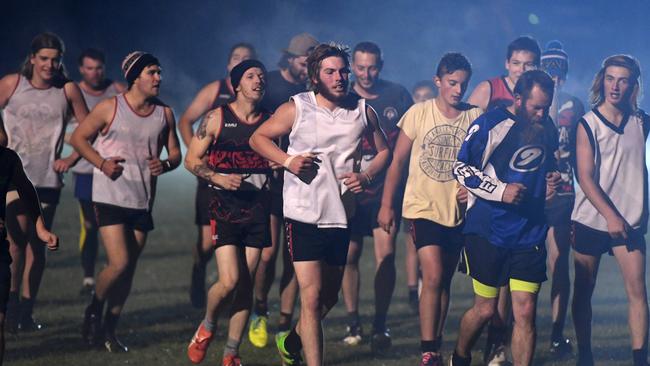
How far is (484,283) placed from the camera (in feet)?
23.9

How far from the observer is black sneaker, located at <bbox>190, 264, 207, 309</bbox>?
10773 mm

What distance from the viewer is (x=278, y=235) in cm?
961

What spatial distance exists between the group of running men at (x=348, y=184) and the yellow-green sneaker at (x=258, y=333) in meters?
0.01

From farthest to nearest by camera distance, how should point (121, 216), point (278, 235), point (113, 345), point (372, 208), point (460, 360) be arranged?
point (372, 208), point (278, 235), point (113, 345), point (121, 216), point (460, 360)

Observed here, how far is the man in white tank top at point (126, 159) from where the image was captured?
8.45 metres

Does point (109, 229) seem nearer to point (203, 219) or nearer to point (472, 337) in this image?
point (203, 219)

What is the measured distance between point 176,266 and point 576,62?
8.27m

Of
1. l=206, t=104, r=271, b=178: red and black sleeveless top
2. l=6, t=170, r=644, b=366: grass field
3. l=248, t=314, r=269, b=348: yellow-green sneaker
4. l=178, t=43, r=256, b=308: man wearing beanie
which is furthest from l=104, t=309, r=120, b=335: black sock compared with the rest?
l=206, t=104, r=271, b=178: red and black sleeveless top

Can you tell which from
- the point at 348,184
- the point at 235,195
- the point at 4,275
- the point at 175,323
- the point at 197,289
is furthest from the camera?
the point at 197,289

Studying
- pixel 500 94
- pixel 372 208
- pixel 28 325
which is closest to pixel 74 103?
pixel 28 325

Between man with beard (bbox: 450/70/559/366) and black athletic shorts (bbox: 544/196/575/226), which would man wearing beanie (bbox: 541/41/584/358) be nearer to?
black athletic shorts (bbox: 544/196/575/226)

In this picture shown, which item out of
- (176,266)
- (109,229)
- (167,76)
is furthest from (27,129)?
(167,76)

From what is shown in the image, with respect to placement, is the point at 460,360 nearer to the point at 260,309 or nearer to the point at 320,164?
the point at 320,164

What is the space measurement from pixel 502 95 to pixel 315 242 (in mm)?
2456
